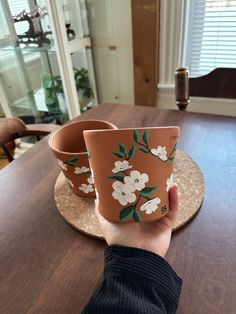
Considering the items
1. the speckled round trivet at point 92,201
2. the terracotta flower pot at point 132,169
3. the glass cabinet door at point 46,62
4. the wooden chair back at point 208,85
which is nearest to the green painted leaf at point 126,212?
the terracotta flower pot at point 132,169

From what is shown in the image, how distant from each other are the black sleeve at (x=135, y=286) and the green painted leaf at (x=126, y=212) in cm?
5

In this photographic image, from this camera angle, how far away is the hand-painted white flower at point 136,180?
0.32m

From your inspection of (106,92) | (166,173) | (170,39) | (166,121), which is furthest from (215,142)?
(106,92)

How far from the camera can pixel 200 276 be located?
0.37m

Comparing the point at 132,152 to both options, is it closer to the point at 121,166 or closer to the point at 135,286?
the point at 121,166

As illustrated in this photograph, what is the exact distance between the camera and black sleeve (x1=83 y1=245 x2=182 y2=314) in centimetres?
30

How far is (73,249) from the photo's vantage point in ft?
1.38

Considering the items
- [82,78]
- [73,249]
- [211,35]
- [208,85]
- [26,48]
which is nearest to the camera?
[73,249]

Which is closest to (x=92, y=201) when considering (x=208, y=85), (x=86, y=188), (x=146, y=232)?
(x=86, y=188)

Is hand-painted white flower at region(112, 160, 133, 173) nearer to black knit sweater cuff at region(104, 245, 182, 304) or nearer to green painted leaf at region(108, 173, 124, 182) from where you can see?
green painted leaf at region(108, 173, 124, 182)

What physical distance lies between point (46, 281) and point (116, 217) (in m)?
0.15

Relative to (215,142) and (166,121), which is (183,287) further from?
(166,121)

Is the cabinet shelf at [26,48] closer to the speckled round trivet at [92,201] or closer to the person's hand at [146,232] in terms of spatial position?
the speckled round trivet at [92,201]

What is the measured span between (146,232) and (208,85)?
65 centimetres
